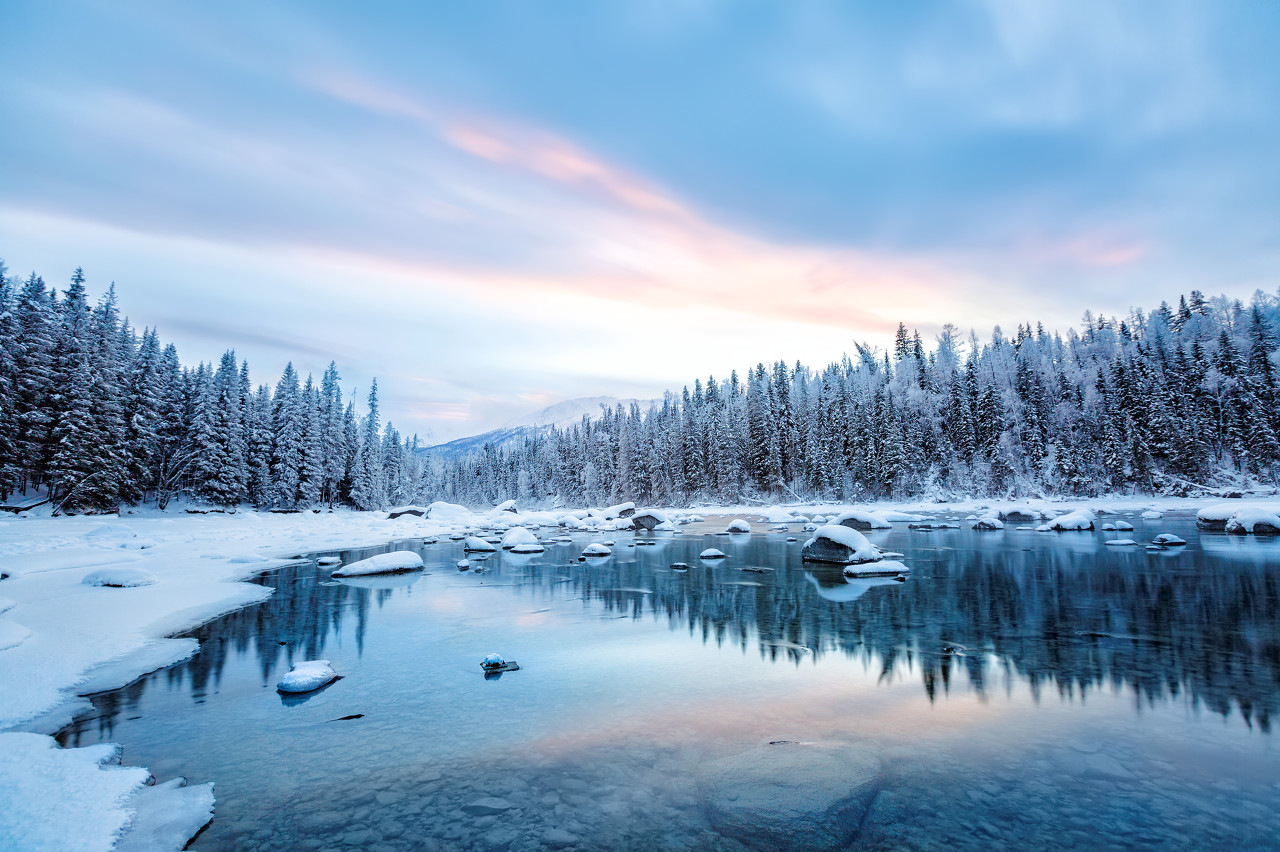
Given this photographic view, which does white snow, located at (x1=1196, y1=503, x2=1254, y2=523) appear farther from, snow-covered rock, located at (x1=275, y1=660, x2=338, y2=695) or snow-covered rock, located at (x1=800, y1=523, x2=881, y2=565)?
snow-covered rock, located at (x1=275, y1=660, x2=338, y2=695)

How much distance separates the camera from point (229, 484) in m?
50.8

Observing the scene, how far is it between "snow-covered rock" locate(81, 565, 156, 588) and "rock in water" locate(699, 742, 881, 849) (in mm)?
18636

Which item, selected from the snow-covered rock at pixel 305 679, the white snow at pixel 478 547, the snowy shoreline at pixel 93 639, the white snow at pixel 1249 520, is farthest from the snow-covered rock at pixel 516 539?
the white snow at pixel 1249 520

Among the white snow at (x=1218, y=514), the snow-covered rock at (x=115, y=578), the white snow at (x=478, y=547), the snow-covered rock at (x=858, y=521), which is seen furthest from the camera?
the snow-covered rock at (x=858, y=521)

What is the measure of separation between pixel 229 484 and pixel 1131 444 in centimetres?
9425

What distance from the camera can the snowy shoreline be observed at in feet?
16.8

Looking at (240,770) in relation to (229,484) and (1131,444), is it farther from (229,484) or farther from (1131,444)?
(1131,444)

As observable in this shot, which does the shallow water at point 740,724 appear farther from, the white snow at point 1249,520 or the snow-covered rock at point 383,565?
the white snow at point 1249,520

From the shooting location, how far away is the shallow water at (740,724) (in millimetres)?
5137

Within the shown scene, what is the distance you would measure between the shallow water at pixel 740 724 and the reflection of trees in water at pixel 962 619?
0.09 meters

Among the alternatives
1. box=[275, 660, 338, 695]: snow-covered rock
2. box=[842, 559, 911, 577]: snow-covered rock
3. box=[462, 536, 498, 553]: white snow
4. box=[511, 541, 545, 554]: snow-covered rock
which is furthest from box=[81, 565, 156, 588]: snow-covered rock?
box=[842, 559, 911, 577]: snow-covered rock

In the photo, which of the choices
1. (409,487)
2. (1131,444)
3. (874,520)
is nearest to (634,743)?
(874,520)

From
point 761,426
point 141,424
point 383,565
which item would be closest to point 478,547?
point 383,565

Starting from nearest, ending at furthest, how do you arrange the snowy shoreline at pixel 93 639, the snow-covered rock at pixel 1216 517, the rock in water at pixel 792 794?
1. the rock in water at pixel 792 794
2. the snowy shoreline at pixel 93 639
3. the snow-covered rock at pixel 1216 517
